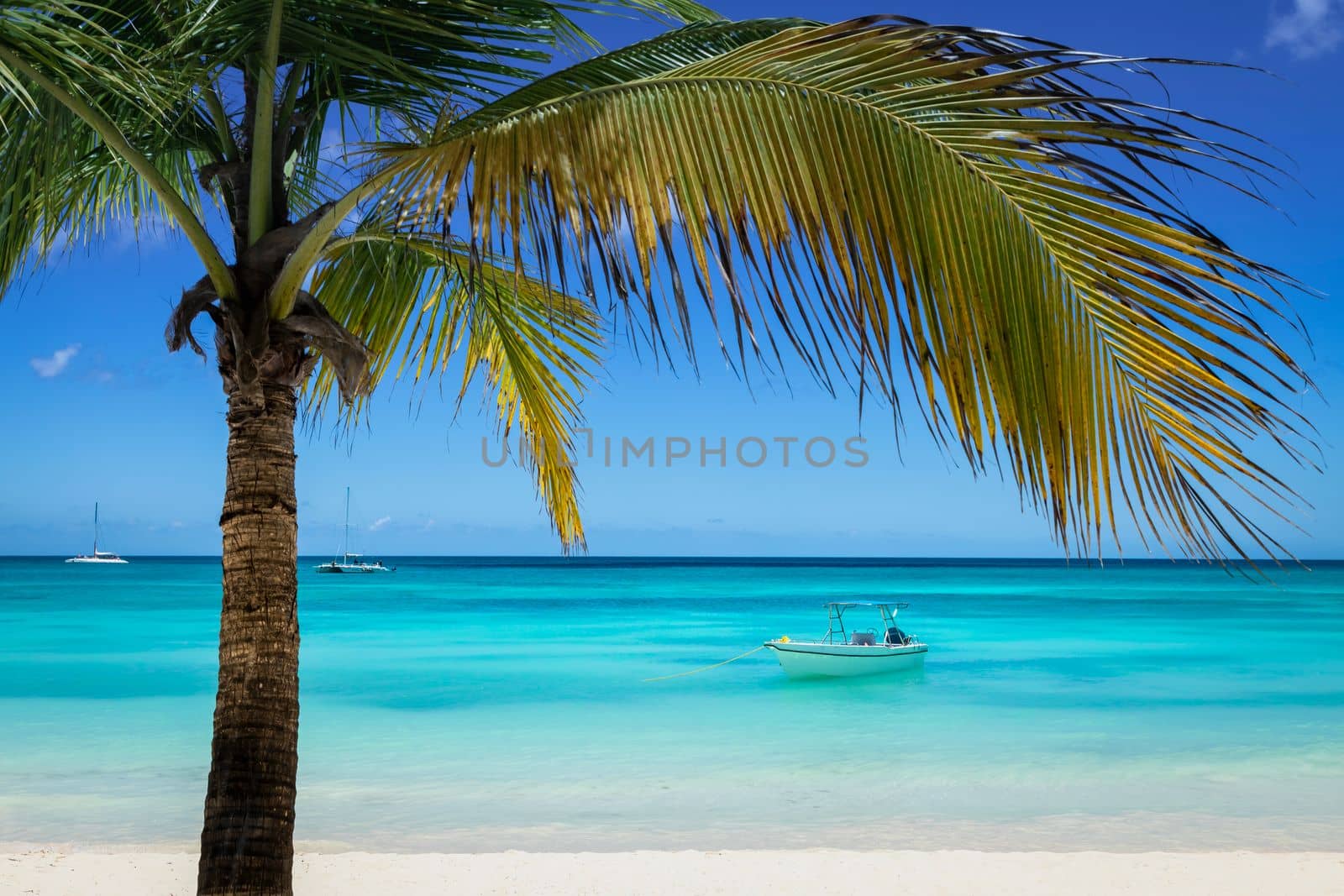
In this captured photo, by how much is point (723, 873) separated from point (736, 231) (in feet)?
17.2

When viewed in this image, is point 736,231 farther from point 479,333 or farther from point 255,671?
point 479,333

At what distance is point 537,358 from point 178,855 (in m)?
4.40

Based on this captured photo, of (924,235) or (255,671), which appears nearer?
(924,235)

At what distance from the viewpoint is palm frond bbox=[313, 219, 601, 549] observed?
168 inches

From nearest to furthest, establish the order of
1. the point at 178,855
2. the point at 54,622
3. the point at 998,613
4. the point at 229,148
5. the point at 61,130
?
the point at 61,130
the point at 229,148
the point at 178,855
the point at 54,622
the point at 998,613

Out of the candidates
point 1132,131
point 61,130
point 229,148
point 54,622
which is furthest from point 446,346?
point 54,622

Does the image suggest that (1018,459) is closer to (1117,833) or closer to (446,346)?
(446,346)

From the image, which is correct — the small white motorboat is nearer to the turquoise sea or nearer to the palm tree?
the turquoise sea

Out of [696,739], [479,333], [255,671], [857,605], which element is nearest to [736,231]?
[255,671]

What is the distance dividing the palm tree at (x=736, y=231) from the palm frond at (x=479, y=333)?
0.90 metres

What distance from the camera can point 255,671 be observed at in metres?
3.00

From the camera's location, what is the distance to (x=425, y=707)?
1630cm

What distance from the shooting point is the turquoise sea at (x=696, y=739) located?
870 cm

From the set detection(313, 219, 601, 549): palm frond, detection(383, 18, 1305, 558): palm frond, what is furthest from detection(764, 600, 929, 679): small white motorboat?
detection(383, 18, 1305, 558): palm frond
